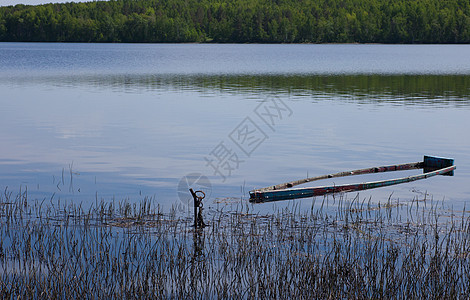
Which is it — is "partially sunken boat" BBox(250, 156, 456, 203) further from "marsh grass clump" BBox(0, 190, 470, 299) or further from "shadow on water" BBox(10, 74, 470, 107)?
"shadow on water" BBox(10, 74, 470, 107)

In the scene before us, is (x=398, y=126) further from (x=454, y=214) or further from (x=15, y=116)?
(x=15, y=116)

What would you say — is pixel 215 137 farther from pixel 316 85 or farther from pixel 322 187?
pixel 316 85

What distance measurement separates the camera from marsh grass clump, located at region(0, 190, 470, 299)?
9727mm

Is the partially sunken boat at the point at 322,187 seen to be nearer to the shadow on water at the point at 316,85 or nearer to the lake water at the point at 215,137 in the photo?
the lake water at the point at 215,137

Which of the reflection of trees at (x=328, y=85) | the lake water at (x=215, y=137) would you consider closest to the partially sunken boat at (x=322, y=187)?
the lake water at (x=215, y=137)

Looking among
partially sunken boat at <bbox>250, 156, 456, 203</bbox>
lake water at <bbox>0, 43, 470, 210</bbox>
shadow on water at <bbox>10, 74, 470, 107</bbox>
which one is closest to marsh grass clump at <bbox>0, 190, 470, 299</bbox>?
partially sunken boat at <bbox>250, 156, 456, 203</bbox>

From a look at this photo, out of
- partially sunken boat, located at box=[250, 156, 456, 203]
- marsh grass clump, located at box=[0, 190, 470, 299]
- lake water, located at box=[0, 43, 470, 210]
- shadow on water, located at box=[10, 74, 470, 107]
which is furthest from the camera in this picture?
shadow on water, located at box=[10, 74, 470, 107]

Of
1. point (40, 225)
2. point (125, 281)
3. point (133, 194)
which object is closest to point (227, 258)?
point (125, 281)

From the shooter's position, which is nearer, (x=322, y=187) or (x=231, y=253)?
(x=231, y=253)

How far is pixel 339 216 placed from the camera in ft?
47.0

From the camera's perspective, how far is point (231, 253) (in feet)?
37.6

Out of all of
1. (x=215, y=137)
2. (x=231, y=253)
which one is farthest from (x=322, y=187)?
(x=215, y=137)

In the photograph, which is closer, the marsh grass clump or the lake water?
the marsh grass clump

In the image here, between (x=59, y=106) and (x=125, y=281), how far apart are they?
2758 cm
